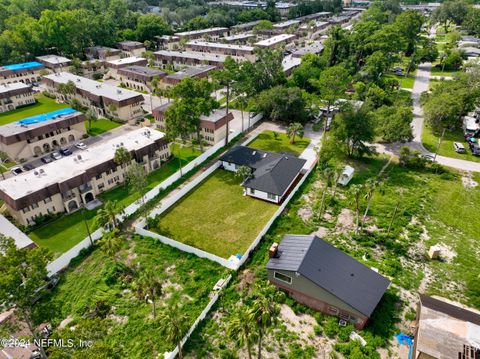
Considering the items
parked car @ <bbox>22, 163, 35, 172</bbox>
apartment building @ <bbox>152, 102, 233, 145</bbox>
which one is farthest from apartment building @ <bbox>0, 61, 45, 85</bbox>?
apartment building @ <bbox>152, 102, 233, 145</bbox>

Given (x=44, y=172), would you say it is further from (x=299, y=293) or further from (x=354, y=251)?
(x=354, y=251)

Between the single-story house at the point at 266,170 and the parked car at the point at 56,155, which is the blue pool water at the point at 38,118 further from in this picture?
the single-story house at the point at 266,170

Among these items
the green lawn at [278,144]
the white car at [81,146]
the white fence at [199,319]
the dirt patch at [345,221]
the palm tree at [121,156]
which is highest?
the palm tree at [121,156]

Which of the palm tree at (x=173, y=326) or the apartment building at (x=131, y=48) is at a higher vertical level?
the apartment building at (x=131, y=48)

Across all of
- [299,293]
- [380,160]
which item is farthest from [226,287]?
[380,160]

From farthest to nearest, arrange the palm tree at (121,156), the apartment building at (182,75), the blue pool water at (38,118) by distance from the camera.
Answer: the apartment building at (182,75) → the blue pool water at (38,118) → the palm tree at (121,156)

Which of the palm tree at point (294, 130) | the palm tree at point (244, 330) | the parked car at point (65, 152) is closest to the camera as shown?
the palm tree at point (244, 330)

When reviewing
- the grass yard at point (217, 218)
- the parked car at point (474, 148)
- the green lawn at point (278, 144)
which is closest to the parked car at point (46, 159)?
the grass yard at point (217, 218)
